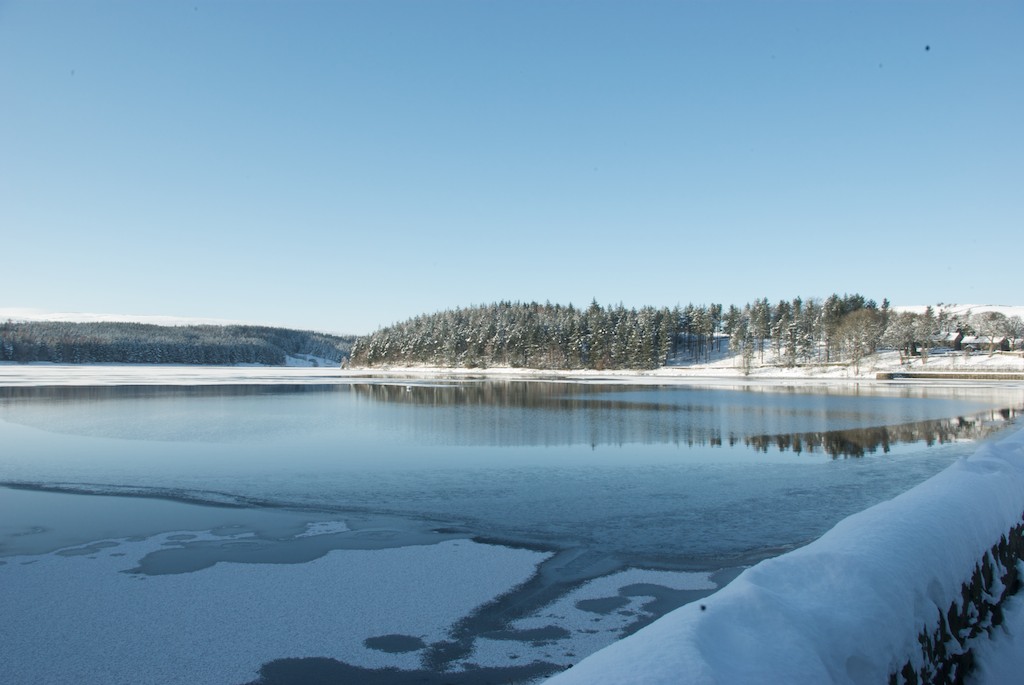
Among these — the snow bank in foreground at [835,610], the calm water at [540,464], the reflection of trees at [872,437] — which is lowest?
the reflection of trees at [872,437]

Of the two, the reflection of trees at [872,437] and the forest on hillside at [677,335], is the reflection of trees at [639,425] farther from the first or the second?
the forest on hillside at [677,335]

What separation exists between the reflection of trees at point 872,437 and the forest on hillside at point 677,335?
69.3m

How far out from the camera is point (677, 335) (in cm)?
12850

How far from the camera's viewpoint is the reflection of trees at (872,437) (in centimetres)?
2116

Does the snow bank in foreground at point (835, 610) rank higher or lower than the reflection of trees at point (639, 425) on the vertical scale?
higher

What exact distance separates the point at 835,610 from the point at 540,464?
14.0 m

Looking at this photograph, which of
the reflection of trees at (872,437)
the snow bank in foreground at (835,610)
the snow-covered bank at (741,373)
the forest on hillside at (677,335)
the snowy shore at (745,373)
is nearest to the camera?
the snow bank in foreground at (835,610)

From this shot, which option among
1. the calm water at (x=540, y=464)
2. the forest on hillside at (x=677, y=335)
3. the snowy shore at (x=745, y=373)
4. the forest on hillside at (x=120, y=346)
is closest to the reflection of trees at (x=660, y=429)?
the calm water at (x=540, y=464)

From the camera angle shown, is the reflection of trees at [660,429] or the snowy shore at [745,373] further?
the snowy shore at [745,373]

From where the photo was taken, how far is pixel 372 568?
9.00 metres

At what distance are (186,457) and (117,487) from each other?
412cm

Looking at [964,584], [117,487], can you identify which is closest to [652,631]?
[964,584]

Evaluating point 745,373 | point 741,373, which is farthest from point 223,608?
point 741,373

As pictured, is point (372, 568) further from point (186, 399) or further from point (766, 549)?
point (186, 399)
